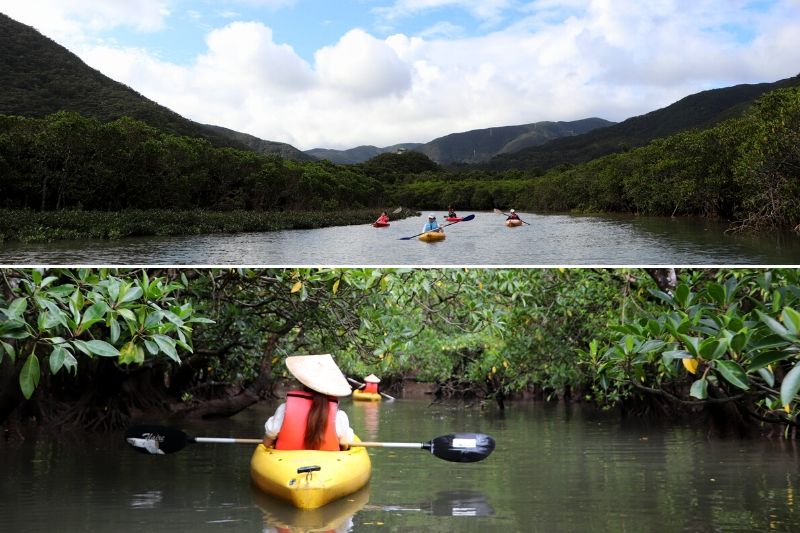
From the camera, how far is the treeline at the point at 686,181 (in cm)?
Answer: 2088

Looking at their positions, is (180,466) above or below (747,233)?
below

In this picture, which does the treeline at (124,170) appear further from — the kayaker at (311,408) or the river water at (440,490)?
the kayaker at (311,408)

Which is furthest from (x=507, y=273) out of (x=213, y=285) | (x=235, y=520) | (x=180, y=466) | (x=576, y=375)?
(x=576, y=375)

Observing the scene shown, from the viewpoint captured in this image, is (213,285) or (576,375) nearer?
(213,285)

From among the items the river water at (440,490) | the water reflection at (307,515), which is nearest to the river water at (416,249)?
the river water at (440,490)

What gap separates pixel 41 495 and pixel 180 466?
6.35 feet

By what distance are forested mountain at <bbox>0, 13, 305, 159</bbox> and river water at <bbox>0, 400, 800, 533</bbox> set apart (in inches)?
632

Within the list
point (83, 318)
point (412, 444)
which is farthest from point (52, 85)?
point (83, 318)

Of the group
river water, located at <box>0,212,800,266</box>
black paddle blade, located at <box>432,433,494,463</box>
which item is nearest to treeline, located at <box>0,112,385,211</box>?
river water, located at <box>0,212,800,266</box>

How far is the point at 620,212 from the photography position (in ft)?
133

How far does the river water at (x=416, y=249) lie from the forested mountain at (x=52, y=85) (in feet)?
17.8

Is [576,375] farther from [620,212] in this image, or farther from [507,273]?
[620,212]

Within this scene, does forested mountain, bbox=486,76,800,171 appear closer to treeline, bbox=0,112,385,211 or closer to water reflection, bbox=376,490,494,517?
treeline, bbox=0,112,385,211

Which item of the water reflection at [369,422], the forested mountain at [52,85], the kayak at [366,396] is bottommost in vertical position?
the kayak at [366,396]
